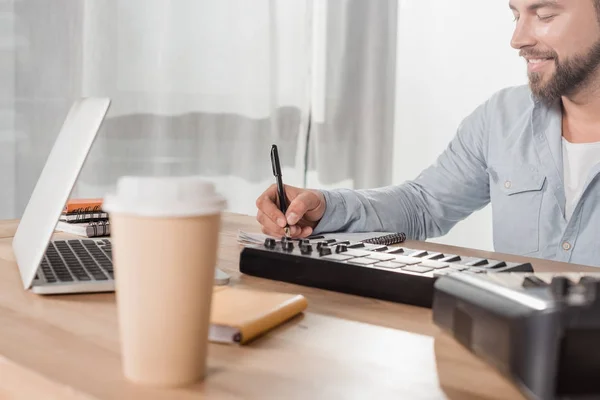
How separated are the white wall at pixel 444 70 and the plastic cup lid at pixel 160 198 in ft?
8.89

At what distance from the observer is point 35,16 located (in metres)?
1.91

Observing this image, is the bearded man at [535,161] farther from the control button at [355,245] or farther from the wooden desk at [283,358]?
the wooden desk at [283,358]

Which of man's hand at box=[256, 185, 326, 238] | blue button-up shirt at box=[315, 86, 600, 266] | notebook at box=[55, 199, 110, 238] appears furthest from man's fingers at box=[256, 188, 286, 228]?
notebook at box=[55, 199, 110, 238]

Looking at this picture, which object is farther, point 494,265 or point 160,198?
point 494,265

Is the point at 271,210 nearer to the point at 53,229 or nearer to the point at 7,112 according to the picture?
the point at 53,229

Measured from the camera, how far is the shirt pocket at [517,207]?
5.21ft

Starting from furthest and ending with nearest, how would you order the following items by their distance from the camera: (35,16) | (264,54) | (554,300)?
(264,54)
(35,16)
(554,300)

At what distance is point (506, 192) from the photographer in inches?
64.7

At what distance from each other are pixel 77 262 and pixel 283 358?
16.5 inches

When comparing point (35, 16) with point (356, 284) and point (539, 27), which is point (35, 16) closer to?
point (539, 27)

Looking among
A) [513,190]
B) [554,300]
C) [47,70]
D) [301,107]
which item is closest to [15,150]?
[47,70]

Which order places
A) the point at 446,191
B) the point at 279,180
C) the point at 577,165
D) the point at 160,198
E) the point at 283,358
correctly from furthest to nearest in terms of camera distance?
the point at 446,191
the point at 577,165
the point at 279,180
the point at 283,358
the point at 160,198

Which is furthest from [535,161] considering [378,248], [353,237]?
[378,248]

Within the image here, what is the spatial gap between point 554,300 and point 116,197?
0.28 metres
